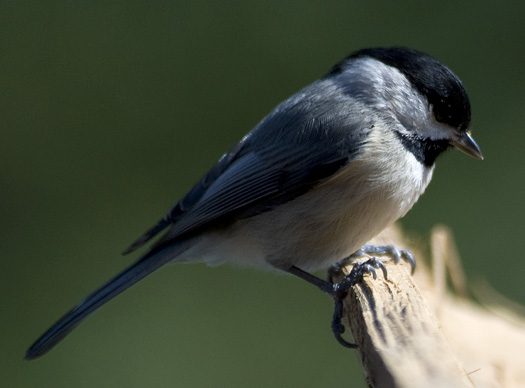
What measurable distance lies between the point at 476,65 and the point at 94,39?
1.22 meters

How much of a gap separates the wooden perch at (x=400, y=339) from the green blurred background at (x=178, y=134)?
1134 mm

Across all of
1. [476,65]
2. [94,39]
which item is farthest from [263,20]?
[476,65]

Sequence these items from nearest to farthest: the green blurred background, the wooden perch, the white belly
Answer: the wooden perch → the white belly → the green blurred background

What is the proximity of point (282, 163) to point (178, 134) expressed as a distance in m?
1.12

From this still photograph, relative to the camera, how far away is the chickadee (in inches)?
47.3

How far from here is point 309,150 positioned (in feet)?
4.08

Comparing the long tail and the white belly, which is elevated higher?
the long tail

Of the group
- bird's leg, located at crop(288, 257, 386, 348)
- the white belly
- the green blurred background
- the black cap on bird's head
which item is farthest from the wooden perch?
the green blurred background

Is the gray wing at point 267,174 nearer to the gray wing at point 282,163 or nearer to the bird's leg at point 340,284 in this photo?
the gray wing at point 282,163

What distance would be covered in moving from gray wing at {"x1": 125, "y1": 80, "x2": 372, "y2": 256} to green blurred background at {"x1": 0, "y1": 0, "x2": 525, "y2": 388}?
86 centimetres

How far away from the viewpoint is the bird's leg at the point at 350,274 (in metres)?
1.09

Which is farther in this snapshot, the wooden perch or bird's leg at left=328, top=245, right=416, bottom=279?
bird's leg at left=328, top=245, right=416, bottom=279

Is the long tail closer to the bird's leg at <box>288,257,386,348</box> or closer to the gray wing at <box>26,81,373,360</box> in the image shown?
the gray wing at <box>26,81,373,360</box>

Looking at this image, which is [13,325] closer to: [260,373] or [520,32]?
[260,373]
